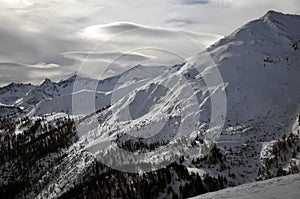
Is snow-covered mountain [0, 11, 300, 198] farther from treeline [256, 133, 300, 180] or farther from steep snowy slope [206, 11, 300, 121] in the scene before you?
steep snowy slope [206, 11, 300, 121]

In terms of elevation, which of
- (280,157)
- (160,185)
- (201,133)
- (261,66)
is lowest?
(160,185)

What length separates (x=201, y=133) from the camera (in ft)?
326

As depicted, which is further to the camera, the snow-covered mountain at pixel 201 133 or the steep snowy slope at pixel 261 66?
the steep snowy slope at pixel 261 66

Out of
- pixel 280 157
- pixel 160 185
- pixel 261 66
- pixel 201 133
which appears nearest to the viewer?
pixel 280 157

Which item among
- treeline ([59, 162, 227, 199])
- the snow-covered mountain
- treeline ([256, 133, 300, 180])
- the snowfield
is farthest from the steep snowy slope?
the snowfield

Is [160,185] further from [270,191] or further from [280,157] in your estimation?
[270,191]

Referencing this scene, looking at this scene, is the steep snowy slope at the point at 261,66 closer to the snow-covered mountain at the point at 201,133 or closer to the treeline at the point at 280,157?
the snow-covered mountain at the point at 201,133

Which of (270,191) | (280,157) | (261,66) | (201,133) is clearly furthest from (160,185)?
(261,66)

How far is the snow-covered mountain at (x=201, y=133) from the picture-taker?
7569 centimetres

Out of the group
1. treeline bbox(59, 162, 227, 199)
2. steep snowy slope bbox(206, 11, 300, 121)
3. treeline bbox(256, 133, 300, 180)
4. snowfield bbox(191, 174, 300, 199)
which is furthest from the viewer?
steep snowy slope bbox(206, 11, 300, 121)

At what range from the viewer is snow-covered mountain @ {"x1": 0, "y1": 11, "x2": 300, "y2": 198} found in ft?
248

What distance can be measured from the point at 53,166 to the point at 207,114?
9517 cm

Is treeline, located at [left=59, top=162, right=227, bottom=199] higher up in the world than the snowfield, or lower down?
lower down

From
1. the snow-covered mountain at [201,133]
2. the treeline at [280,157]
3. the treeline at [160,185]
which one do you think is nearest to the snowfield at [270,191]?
the snow-covered mountain at [201,133]
